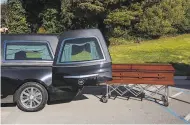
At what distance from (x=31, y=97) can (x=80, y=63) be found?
127cm

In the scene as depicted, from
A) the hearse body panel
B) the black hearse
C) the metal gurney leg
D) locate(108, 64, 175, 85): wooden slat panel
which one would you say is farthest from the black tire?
the hearse body panel

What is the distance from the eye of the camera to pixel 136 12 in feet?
77.9

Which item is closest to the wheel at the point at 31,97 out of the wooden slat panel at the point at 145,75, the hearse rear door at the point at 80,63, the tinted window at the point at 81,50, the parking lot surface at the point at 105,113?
the parking lot surface at the point at 105,113

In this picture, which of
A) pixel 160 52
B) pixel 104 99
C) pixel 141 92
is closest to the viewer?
pixel 104 99

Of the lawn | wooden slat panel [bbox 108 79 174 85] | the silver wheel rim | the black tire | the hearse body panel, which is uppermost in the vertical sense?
the hearse body panel

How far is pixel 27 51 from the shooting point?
7941 millimetres

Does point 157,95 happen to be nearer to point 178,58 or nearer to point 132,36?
point 178,58

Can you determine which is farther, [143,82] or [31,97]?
[143,82]

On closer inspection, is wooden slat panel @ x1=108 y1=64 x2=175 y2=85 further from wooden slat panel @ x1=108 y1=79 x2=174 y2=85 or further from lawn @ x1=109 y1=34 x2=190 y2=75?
lawn @ x1=109 y1=34 x2=190 y2=75

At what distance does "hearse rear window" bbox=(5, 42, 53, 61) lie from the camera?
792 cm

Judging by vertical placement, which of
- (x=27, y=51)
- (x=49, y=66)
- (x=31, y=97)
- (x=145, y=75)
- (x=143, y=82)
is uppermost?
(x=27, y=51)

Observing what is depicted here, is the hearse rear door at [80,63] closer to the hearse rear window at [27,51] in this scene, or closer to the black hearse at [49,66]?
the black hearse at [49,66]

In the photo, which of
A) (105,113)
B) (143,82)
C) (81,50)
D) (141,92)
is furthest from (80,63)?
(141,92)

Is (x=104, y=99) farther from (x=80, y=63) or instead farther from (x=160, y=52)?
(x=160, y=52)
